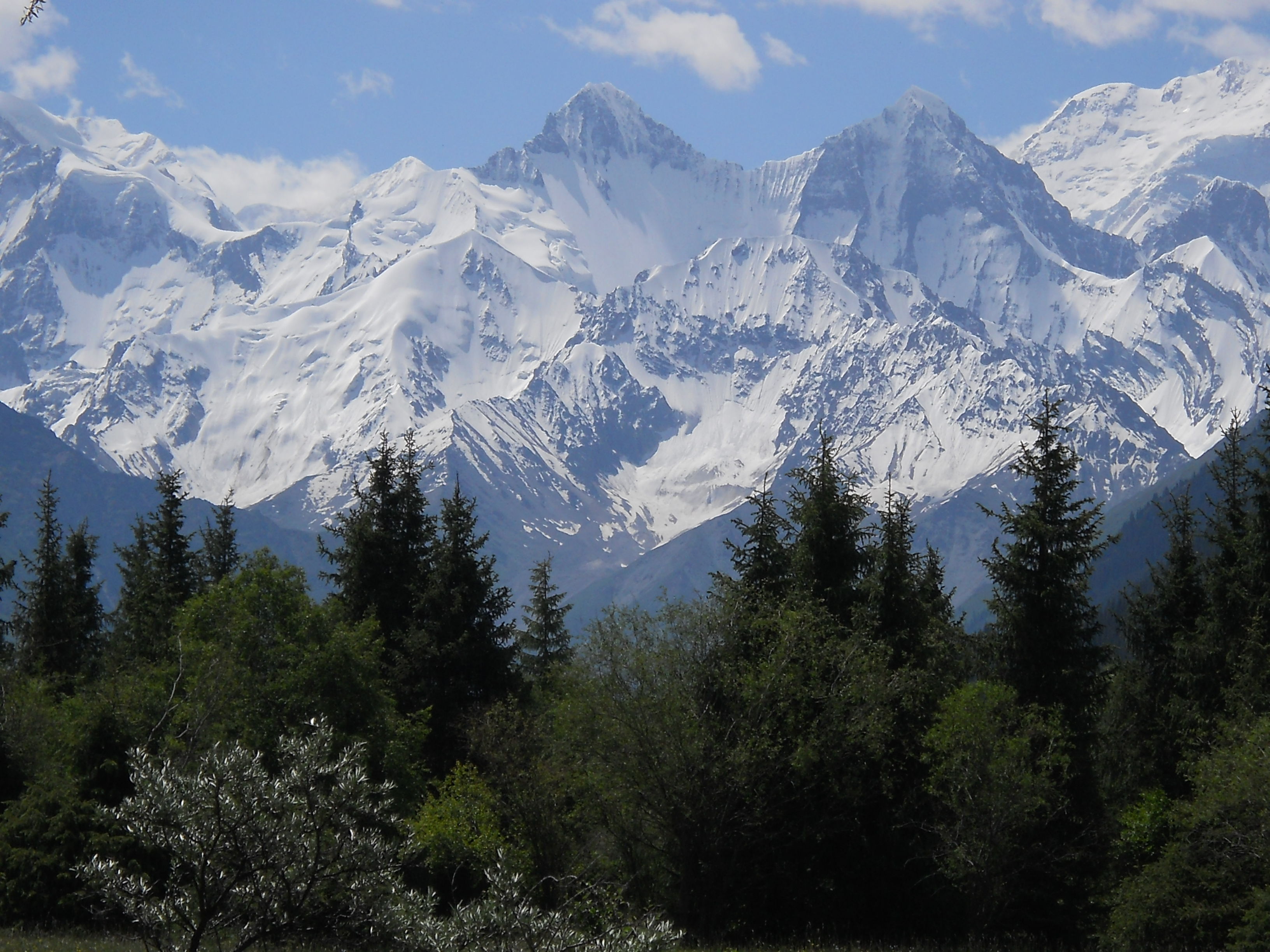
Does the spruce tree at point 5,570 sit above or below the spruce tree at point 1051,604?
above

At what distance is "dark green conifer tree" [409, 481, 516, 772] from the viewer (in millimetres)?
47188

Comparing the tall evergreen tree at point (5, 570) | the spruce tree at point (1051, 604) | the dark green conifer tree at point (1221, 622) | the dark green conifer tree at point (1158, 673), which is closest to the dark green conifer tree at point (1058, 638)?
the spruce tree at point (1051, 604)

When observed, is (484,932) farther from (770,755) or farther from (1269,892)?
(1269,892)

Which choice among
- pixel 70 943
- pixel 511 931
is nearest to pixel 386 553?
pixel 70 943

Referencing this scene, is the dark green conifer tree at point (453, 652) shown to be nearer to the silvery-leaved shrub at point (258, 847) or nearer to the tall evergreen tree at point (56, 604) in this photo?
the tall evergreen tree at point (56, 604)

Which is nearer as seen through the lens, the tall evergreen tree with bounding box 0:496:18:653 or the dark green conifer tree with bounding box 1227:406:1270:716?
the dark green conifer tree with bounding box 1227:406:1270:716

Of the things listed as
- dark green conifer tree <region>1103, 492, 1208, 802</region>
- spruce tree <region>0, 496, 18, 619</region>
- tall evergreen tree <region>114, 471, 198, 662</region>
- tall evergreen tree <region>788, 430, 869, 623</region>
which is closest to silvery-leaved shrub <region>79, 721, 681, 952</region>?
tall evergreen tree <region>788, 430, 869, 623</region>

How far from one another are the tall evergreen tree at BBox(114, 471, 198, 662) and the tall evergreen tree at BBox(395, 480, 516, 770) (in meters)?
11.1

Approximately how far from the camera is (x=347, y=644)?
130ft

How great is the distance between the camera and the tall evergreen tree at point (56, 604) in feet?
188

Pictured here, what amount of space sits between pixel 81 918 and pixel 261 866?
17.6 metres

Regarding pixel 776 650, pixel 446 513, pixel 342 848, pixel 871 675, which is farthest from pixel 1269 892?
pixel 446 513

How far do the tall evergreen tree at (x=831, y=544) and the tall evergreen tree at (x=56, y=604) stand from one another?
34.6 meters

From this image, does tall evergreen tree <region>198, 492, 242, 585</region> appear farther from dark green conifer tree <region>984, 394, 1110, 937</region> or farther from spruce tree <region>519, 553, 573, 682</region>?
dark green conifer tree <region>984, 394, 1110, 937</region>
